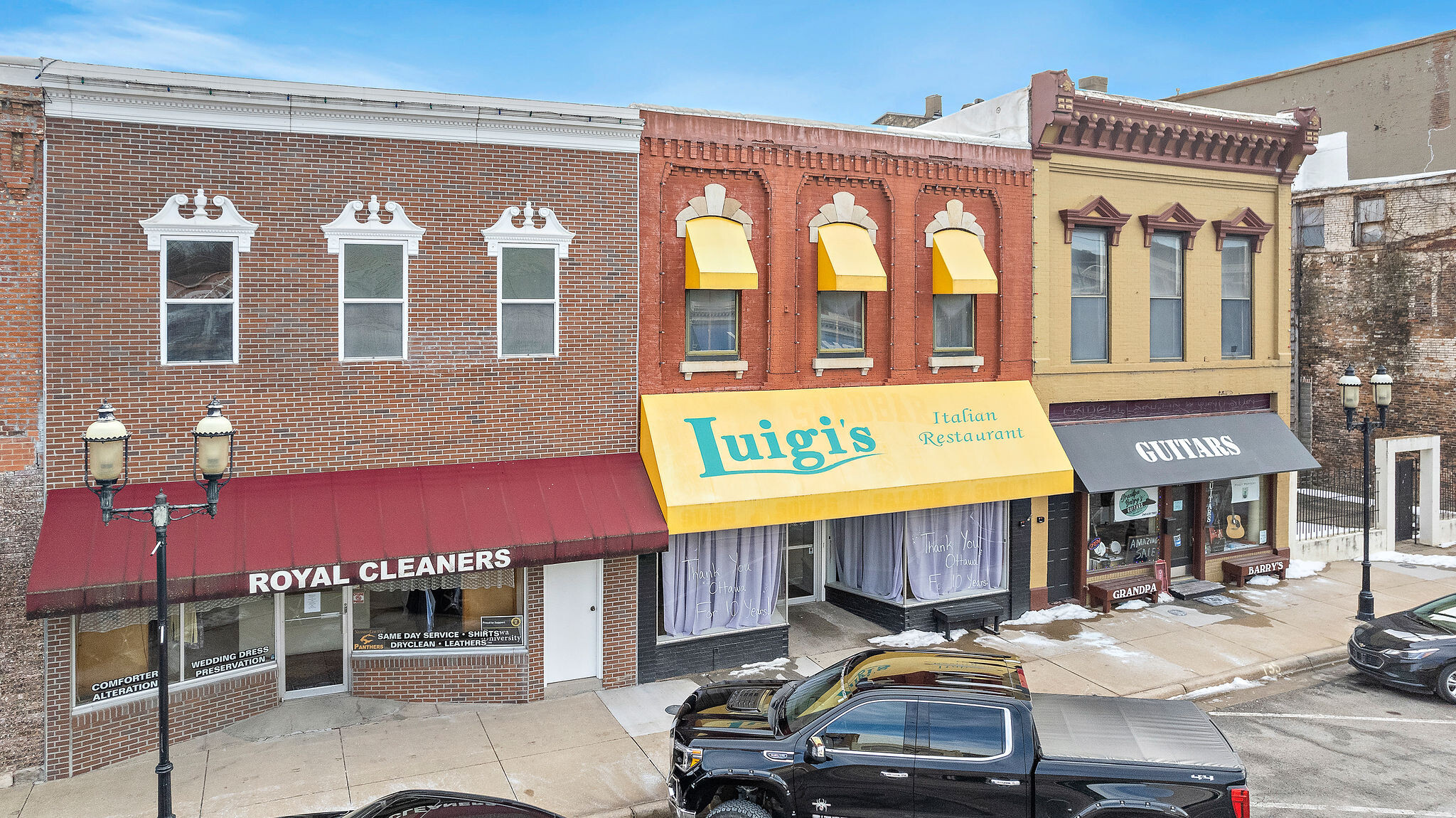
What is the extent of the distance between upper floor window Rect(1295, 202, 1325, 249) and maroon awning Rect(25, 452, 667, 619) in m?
23.6

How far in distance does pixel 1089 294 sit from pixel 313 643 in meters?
15.0

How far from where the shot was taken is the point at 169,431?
11.1 m

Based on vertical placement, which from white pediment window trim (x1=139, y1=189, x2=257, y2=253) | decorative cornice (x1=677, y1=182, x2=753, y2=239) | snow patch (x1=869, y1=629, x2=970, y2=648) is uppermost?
decorative cornice (x1=677, y1=182, x2=753, y2=239)

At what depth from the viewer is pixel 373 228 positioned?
1211 centimetres

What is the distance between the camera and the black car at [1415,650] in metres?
13.3

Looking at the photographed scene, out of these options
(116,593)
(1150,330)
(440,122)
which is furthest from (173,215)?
(1150,330)

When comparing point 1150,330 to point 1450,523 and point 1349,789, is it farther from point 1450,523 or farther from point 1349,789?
point 1450,523

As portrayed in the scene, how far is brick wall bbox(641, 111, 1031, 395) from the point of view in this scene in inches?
554

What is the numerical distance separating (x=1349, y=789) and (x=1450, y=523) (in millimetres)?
17537

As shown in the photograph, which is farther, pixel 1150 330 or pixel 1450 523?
pixel 1450 523


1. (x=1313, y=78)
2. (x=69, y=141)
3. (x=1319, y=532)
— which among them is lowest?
(x=1319, y=532)

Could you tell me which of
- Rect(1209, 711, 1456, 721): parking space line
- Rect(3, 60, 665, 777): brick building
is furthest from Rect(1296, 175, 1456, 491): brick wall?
Rect(3, 60, 665, 777): brick building

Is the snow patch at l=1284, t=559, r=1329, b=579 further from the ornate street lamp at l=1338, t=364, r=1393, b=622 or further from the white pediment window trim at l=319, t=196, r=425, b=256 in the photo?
the white pediment window trim at l=319, t=196, r=425, b=256

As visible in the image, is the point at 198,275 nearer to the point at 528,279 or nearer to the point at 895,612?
the point at 528,279
